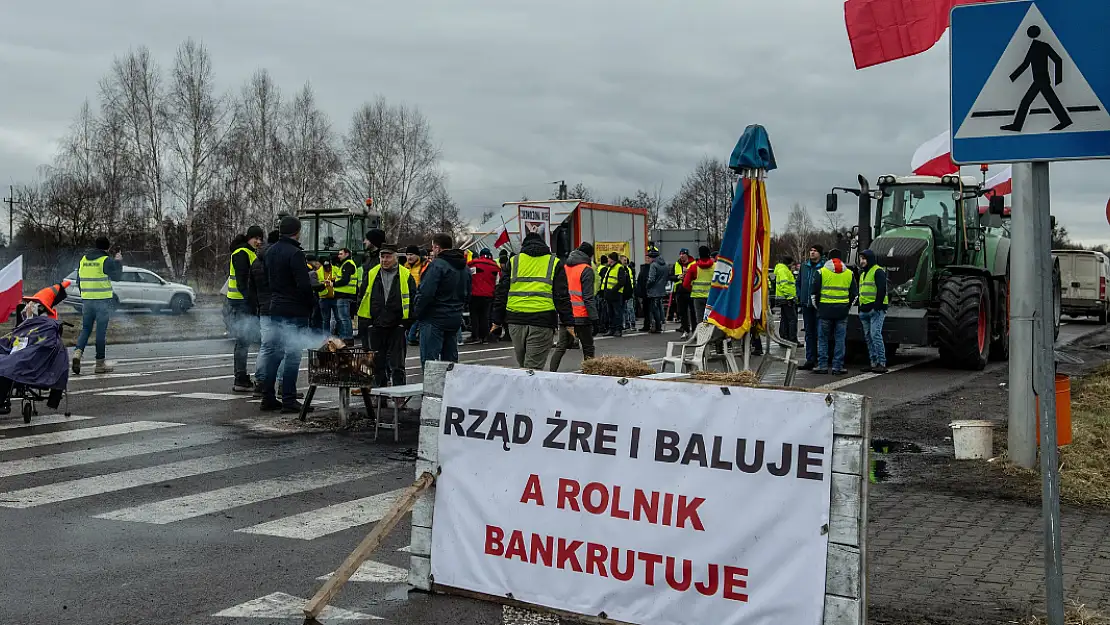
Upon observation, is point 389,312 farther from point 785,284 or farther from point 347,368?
point 785,284

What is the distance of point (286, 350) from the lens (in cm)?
1225

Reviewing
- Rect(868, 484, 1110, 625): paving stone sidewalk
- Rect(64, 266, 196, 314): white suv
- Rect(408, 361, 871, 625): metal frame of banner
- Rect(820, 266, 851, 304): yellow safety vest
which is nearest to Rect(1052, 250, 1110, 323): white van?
Rect(820, 266, 851, 304): yellow safety vest

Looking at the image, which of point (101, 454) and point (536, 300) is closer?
point (101, 454)

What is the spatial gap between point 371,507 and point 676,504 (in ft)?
10.9

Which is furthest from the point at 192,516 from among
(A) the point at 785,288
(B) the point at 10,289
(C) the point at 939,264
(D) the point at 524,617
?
(A) the point at 785,288

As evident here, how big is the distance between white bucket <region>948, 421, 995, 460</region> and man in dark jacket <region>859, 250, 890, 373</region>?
7.50 meters

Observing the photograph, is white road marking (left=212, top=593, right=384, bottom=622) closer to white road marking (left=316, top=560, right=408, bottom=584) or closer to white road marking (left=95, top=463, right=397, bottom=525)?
white road marking (left=316, top=560, right=408, bottom=584)

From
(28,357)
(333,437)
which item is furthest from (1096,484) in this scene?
(28,357)

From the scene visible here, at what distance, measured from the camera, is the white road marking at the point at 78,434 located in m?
10.0

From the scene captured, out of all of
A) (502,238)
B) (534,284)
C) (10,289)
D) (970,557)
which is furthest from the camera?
(502,238)

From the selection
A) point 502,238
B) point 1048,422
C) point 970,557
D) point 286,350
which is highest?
point 502,238

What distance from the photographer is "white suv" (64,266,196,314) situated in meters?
34.7

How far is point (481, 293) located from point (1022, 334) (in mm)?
16246

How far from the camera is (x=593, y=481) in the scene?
527 centimetres
